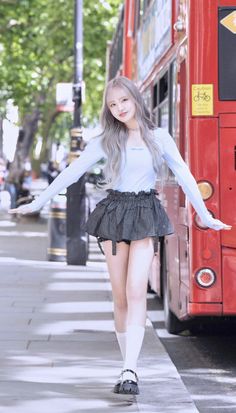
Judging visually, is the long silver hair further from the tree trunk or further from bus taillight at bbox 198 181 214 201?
the tree trunk

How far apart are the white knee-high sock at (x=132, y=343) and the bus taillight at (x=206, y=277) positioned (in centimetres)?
128

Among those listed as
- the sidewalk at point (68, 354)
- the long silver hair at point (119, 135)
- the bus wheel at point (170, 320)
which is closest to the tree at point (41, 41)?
the sidewalk at point (68, 354)

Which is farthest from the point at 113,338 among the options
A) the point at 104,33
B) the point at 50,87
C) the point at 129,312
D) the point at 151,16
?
the point at 50,87

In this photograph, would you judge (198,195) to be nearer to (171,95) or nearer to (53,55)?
(171,95)

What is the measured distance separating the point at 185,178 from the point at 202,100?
134 centimetres

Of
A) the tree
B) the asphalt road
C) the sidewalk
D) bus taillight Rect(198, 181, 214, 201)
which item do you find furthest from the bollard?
the tree

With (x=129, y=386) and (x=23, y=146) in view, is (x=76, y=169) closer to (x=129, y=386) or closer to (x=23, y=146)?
(x=129, y=386)

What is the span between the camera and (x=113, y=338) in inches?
401

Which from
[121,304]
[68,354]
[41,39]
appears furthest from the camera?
[41,39]

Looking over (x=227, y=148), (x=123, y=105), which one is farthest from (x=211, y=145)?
(x=123, y=105)

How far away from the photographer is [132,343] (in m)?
7.24

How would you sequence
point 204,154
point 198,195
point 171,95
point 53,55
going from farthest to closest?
1. point 53,55
2. point 171,95
3. point 204,154
4. point 198,195

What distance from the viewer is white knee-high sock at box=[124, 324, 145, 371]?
285 inches

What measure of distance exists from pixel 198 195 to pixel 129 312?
83 centimetres
